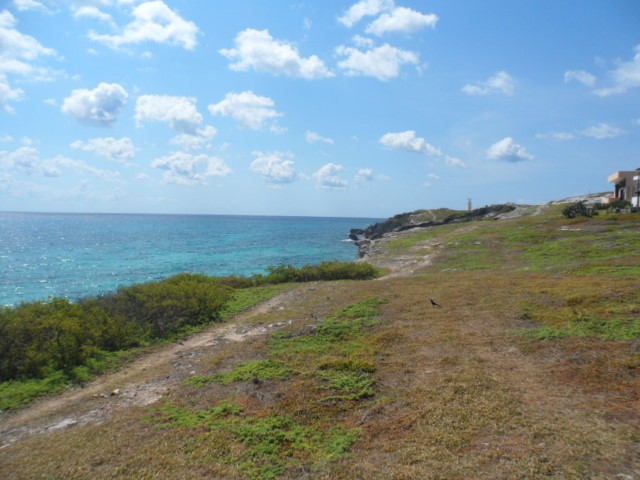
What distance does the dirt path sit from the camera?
25.3 feet

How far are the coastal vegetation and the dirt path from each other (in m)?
0.61

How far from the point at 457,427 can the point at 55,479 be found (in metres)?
6.14

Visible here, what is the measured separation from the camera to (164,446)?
6.35 metres

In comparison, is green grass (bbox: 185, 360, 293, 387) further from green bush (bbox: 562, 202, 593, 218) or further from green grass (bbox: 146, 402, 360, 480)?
green bush (bbox: 562, 202, 593, 218)

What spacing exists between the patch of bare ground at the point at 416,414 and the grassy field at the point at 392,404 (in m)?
0.03

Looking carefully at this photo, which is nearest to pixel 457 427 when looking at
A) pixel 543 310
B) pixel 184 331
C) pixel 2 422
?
pixel 543 310

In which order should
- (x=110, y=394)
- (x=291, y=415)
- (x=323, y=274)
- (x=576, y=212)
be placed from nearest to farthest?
(x=291, y=415) < (x=110, y=394) < (x=323, y=274) < (x=576, y=212)

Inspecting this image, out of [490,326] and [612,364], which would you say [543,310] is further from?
[612,364]

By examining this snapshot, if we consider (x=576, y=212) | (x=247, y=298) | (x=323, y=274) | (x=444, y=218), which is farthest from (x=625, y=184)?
(x=247, y=298)

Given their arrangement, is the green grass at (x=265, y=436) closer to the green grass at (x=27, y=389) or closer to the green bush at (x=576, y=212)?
the green grass at (x=27, y=389)

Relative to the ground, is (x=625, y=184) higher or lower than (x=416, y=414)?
higher

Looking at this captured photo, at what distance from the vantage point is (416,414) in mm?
6762

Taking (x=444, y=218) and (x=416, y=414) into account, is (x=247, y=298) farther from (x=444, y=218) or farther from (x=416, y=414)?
(x=444, y=218)

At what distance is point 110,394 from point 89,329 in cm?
382
